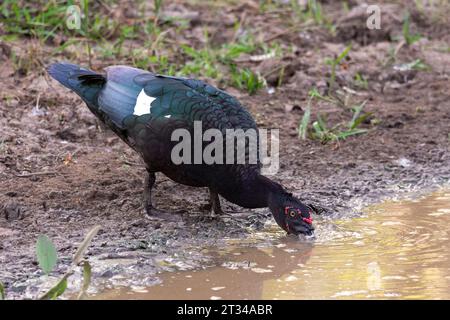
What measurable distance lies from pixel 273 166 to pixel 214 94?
51.4 inches

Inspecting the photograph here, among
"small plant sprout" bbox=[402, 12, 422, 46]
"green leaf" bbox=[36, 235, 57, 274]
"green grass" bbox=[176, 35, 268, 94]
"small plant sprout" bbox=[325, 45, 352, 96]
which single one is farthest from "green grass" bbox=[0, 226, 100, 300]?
"small plant sprout" bbox=[402, 12, 422, 46]

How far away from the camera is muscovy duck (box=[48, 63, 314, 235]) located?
6078mm

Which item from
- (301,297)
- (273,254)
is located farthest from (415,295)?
(273,254)

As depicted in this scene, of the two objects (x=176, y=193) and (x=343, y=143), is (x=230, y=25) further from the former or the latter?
(x=176, y=193)

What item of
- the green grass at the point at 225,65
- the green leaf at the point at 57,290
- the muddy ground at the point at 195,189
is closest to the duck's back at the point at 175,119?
the muddy ground at the point at 195,189

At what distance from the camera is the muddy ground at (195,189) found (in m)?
5.87

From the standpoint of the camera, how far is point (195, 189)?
7.02 metres

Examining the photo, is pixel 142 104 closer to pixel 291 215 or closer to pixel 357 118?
pixel 291 215

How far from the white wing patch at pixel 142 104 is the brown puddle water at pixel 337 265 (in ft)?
3.46

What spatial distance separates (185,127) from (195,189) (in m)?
1.04

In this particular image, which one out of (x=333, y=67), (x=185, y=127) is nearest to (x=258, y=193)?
(x=185, y=127)

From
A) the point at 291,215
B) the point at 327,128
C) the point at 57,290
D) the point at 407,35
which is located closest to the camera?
the point at 57,290

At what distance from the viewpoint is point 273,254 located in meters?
5.91
